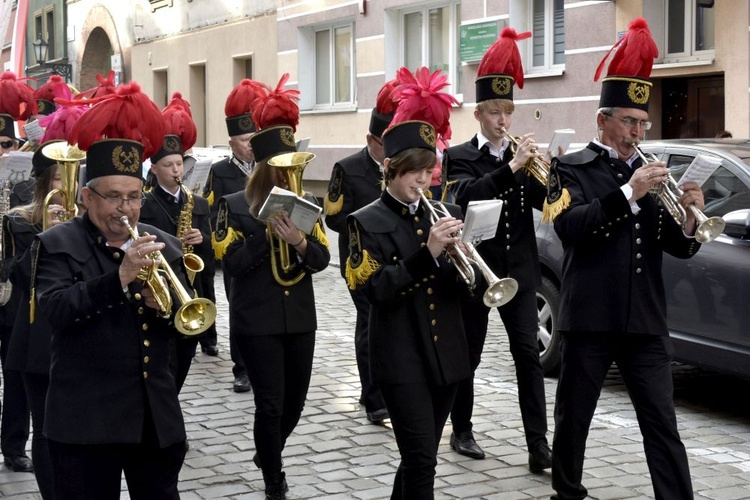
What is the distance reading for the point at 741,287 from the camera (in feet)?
24.8

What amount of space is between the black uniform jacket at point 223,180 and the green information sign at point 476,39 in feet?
30.7

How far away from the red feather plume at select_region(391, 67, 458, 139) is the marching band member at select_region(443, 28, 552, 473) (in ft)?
3.12

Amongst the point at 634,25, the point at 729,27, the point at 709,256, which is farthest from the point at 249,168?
the point at 729,27

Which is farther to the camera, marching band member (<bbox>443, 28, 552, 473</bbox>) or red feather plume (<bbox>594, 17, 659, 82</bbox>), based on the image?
marching band member (<bbox>443, 28, 552, 473</bbox>)

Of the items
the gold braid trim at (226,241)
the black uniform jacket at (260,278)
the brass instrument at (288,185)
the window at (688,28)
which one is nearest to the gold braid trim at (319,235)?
the black uniform jacket at (260,278)

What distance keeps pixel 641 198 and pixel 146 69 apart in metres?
27.7

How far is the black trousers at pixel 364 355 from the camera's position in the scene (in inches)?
316

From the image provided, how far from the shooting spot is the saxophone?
6632 millimetres

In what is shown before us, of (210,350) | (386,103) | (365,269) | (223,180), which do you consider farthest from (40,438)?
(210,350)

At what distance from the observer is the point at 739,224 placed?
7.42m

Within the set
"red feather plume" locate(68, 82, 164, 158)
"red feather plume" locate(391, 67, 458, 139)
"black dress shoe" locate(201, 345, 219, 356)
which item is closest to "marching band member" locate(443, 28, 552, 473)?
"red feather plume" locate(391, 67, 458, 139)

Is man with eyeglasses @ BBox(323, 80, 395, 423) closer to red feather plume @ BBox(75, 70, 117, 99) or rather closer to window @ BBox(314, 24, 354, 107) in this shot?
red feather plume @ BBox(75, 70, 117, 99)

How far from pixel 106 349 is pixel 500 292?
1666 millimetres

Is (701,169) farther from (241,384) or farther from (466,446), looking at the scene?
(241,384)
